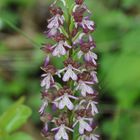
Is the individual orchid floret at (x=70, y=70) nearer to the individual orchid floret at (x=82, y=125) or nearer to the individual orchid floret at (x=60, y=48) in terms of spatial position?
the individual orchid floret at (x=60, y=48)

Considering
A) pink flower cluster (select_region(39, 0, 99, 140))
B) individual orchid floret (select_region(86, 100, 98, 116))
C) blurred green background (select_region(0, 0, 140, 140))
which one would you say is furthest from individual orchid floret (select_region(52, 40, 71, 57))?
blurred green background (select_region(0, 0, 140, 140))

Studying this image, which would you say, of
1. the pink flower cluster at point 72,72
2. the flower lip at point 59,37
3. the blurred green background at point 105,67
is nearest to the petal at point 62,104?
the pink flower cluster at point 72,72

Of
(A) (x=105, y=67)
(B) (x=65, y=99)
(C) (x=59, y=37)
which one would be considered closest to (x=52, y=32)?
(C) (x=59, y=37)

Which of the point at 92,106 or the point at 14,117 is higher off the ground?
the point at 92,106

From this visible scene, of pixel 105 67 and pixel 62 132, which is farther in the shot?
pixel 105 67

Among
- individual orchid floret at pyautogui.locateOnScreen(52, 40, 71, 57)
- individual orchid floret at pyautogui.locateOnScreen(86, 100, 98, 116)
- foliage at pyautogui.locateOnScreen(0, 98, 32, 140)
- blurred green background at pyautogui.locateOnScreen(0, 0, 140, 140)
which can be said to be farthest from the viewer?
blurred green background at pyautogui.locateOnScreen(0, 0, 140, 140)

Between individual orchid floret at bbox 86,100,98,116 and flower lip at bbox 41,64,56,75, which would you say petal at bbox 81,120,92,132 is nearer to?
individual orchid floret at bbox 86,100,98,116

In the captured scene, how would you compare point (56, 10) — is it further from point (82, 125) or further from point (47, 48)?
point (82, 125)
